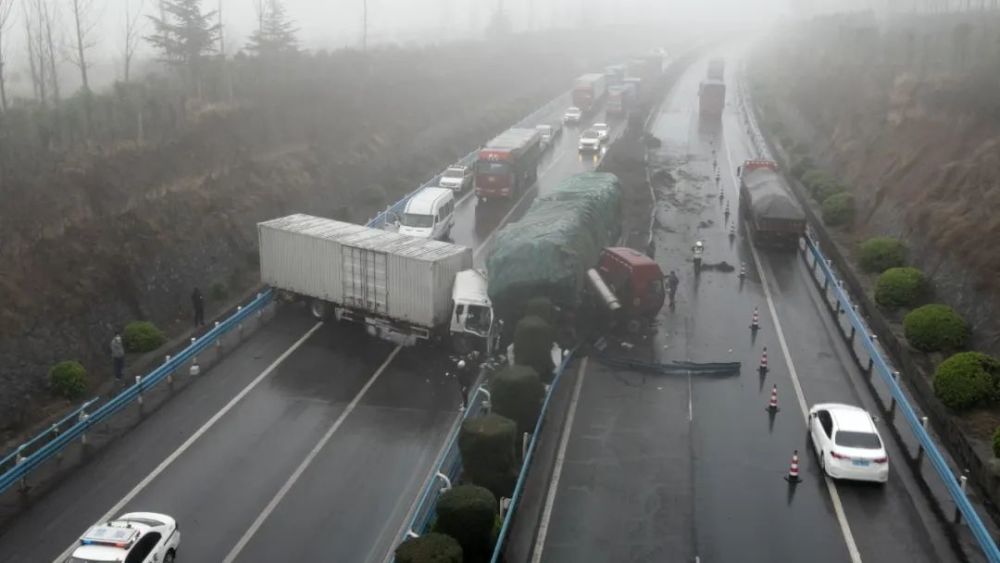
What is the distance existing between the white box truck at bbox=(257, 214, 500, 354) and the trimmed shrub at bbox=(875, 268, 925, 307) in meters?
14.3

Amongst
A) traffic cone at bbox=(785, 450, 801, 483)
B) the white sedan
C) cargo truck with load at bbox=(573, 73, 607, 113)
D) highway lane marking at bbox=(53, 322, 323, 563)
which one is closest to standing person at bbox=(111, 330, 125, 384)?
highway lane marking at bbox=(53, 322, 323, 563)

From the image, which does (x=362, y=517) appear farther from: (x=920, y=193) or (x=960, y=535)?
(x=920, y=193)

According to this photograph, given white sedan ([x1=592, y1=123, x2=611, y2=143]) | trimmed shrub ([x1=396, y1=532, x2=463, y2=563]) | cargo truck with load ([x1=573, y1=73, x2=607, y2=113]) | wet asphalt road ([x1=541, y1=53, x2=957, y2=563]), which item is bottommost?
wet asphalt road ([x1=541, y1=53, x2=957, y2=563])

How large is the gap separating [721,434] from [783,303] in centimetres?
1230

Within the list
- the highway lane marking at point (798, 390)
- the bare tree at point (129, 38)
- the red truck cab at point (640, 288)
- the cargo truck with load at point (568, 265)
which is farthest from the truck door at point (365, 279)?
the bare tree at point (129, 38)

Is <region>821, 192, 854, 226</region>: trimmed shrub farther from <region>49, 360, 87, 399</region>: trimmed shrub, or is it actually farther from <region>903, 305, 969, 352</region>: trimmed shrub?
<region>49, 360, 87, 399</region>: trimmed shrub

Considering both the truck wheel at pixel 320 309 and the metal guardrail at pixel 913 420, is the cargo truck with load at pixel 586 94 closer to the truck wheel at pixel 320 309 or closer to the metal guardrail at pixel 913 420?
the metal guardrail at pixel 913 420

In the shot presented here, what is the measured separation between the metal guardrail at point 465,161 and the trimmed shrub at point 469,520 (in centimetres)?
2528

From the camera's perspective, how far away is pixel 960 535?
1903cm

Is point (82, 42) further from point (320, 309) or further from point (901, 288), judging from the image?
point (901, 288)

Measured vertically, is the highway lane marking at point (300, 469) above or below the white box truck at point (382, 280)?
below

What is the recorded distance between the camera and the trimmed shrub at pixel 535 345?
25.4m

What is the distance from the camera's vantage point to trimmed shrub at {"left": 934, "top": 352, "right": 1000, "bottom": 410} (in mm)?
22969

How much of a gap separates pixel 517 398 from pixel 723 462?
A: 547cm
